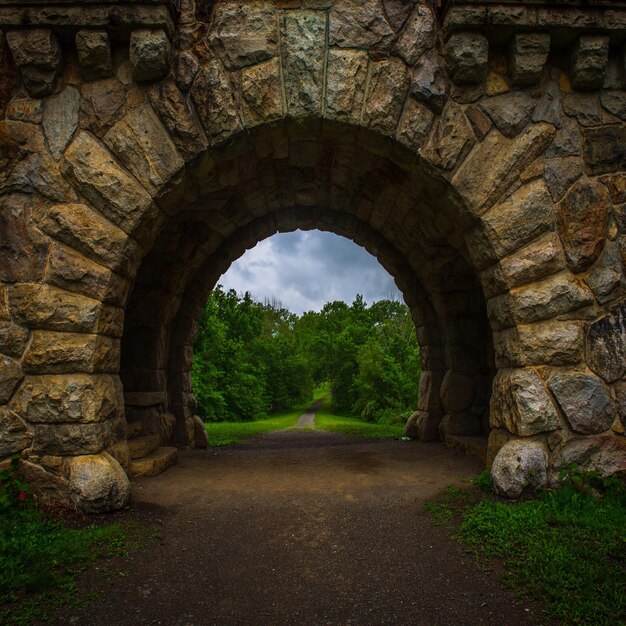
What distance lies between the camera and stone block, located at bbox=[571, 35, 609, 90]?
3674 millimetres

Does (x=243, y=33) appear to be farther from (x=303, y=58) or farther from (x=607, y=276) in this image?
(x=607, y=276)

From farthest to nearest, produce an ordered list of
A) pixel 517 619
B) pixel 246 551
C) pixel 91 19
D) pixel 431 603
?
pixel 91 19 < pixel 246 551 < pixel 431 603 < pixel 517 619

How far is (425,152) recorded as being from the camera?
12.6 feet

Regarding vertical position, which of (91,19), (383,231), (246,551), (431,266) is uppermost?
(91,19)

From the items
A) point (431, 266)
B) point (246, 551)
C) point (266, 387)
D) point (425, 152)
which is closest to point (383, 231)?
point (431, 266)

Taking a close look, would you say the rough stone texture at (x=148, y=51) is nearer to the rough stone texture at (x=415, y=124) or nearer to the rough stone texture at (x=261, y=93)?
the rough stone texture at (x=261, y=93)

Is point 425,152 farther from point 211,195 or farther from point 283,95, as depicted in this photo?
point 211,195

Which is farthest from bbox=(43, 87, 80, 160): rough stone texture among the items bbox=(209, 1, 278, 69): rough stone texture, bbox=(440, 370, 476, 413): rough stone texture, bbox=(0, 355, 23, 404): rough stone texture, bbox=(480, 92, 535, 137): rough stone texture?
bbox=(440, 370, 476, 413): rough stone texture

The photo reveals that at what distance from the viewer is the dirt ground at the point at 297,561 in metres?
2.21

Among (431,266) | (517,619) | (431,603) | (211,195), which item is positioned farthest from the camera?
(431,266)

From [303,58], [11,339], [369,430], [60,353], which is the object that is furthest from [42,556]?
[369,430]

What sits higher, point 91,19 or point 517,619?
point 91,19

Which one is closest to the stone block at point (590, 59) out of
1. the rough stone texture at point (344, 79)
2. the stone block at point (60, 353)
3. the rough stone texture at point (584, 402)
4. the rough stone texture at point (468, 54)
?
the rough stone texture at point (468, 54)

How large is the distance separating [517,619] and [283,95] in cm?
374
